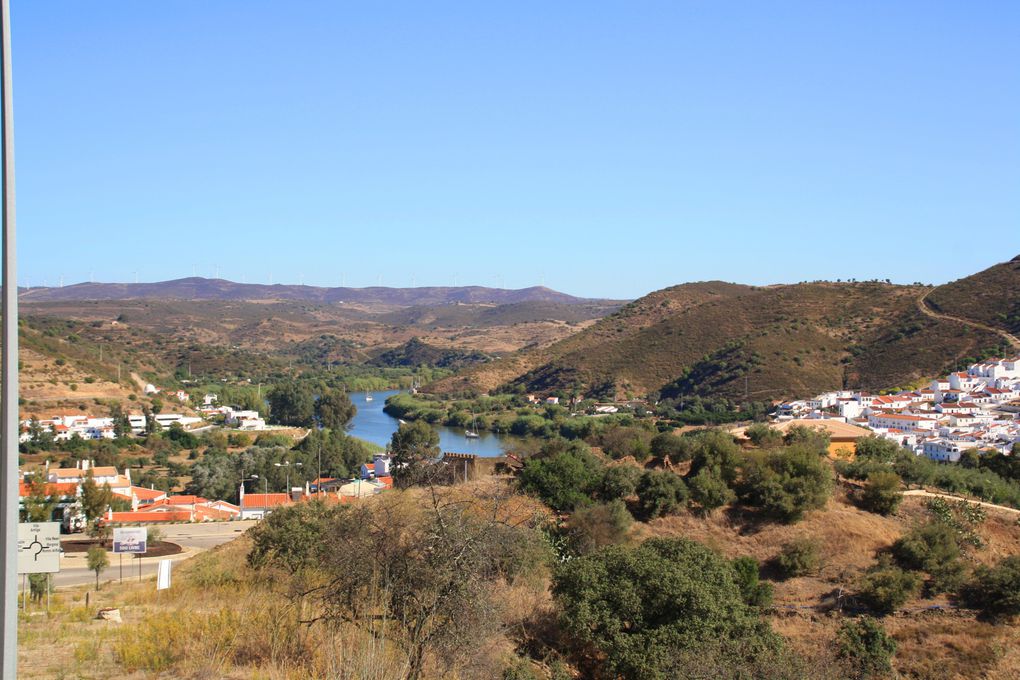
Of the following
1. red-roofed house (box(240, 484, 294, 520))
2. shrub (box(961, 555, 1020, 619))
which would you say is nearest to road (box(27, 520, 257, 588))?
red-roofed house (box(240, 484, 294, 520))

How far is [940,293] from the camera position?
60406 mm

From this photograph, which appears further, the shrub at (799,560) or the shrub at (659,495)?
the shrub at (659,495)

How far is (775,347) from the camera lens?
57.1 metres

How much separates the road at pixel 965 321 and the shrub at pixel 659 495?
136ft

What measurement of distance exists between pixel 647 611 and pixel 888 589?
5201 millimetres

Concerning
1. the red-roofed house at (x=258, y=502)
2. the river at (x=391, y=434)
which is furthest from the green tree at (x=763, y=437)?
the river at (x=391, y=434)

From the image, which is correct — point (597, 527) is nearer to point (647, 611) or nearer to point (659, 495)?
point (659, 495)

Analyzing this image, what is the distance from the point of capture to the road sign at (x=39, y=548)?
7058 mm

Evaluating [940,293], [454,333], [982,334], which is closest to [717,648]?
[982,334]

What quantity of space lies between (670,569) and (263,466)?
26884 mm

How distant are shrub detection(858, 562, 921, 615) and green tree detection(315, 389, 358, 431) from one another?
43.2 metres

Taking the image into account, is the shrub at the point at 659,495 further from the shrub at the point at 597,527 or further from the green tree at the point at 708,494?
the shrub at the point at 597,527

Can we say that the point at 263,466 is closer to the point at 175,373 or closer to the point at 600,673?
the point at 600,673

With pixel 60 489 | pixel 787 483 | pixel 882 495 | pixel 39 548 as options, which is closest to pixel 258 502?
pixel 60 489
